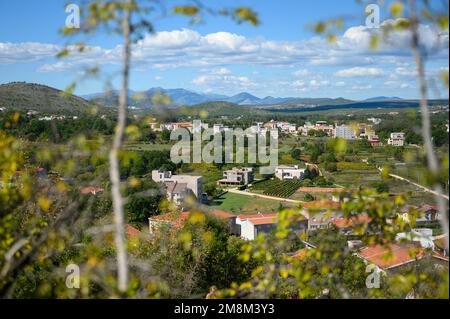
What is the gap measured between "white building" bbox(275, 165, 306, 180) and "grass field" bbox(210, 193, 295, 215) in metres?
9.84

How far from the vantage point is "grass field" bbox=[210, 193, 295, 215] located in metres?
36.7

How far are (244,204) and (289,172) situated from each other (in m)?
14.4

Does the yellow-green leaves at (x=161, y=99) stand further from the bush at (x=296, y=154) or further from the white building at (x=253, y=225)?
the bush at (x=296, y=154)

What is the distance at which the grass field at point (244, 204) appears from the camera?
36672 millimetres

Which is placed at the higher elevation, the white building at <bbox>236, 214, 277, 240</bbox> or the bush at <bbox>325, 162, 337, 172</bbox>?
the bush at <bbox>325, 162, 337, 172</bbox>

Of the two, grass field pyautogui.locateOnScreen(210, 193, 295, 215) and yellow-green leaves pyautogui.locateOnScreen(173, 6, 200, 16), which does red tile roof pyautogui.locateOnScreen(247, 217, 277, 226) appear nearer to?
grass field pyautogui.locateOnScreen(210, 193, 295, 215)

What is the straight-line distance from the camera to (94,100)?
2549 mm

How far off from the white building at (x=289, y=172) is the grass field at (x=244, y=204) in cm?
984

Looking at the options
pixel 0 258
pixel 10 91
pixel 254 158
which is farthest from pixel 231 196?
pixel 0 258

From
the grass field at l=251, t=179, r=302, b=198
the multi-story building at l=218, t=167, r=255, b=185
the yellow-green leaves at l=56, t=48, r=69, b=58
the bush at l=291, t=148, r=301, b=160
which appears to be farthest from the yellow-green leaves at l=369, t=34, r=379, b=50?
the bush at l=291, t=148, r=301, b=160

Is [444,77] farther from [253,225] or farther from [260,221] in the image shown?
[260,221]

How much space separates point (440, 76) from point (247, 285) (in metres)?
1.54

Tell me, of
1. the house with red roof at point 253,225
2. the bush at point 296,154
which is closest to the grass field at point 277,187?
the bush at point 296,154
